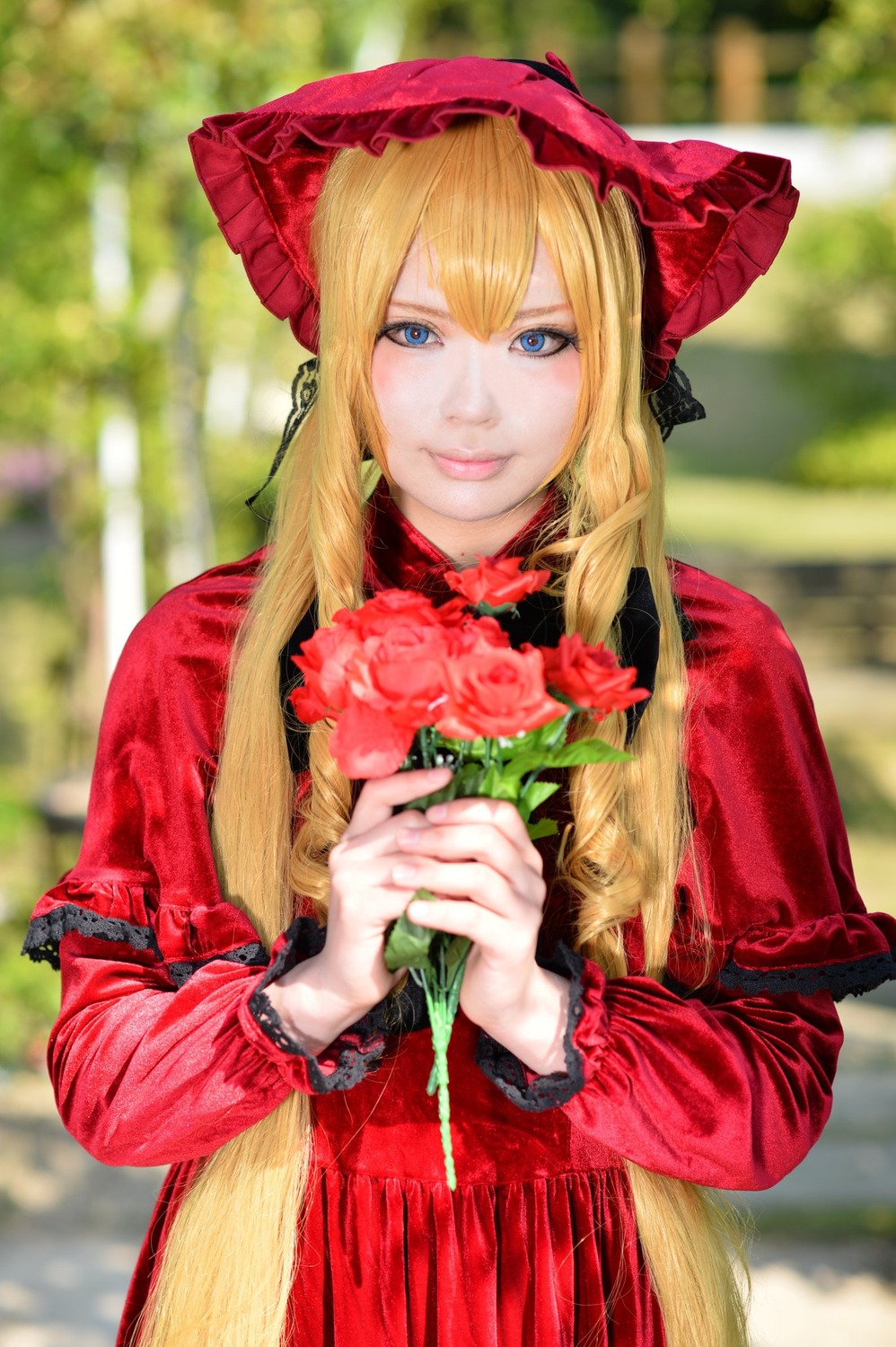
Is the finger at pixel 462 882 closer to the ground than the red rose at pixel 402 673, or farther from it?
closer to the ground

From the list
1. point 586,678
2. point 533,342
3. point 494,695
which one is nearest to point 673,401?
point 533,342

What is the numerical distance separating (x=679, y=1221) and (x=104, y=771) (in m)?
0.82

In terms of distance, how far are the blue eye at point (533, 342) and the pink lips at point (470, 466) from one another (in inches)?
4.6

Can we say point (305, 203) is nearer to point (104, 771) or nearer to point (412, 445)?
point (412, 445)

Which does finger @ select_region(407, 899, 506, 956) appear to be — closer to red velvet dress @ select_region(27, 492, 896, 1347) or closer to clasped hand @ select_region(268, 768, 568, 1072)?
clasped hand @ select_region(268, 768, 568, 1072)

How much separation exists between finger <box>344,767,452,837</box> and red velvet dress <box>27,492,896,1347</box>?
169 mm

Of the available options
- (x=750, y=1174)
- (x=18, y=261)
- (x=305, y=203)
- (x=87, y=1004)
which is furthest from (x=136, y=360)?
(x=750, y=1174)

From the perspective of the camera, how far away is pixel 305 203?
68.7 inches

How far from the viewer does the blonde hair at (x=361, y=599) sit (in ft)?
Result: 5.04

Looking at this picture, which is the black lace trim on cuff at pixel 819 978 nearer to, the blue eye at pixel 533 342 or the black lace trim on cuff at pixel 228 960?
the black lace trim on cuff at pixel 228 960

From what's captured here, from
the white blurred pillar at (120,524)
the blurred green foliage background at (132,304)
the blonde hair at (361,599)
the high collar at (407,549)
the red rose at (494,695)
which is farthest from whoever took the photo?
the white blurred pillar at (120,524)

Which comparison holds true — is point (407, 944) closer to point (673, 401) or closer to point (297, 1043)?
point (297, 1043)

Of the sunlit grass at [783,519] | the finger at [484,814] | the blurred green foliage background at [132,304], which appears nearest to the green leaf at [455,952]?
the finger at [484,814]

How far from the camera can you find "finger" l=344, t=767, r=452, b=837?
135cm
